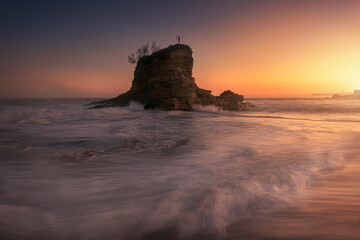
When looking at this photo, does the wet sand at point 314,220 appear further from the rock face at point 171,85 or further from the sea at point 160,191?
the rock face at point 171,85

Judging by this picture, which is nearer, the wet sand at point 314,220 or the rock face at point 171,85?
the wet sand at point 314,220

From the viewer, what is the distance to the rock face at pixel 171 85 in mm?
20406

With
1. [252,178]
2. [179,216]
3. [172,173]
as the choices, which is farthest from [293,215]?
[172,173]

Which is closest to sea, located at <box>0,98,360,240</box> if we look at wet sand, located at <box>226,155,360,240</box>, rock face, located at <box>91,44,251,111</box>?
wet sand, located at <box>226,155,360,240</box>

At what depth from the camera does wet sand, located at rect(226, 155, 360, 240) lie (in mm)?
1582

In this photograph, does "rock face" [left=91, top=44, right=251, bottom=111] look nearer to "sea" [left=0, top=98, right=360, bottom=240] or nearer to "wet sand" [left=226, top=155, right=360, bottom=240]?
"sea" [left=0, top=98, right=360, bottom=240]

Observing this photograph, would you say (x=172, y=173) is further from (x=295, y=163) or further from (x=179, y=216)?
(x=295, y=163)

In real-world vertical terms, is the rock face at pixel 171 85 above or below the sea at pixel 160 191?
above

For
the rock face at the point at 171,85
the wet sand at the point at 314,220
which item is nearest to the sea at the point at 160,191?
the wet sand at the point at 314,220

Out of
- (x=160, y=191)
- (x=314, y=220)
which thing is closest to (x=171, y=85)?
(x=160, y=191)

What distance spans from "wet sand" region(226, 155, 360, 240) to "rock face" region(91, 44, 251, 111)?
17.8 metres

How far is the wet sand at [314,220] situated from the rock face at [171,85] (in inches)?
699

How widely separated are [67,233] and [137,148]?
3.13 meters

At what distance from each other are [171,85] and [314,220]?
1998 cm
